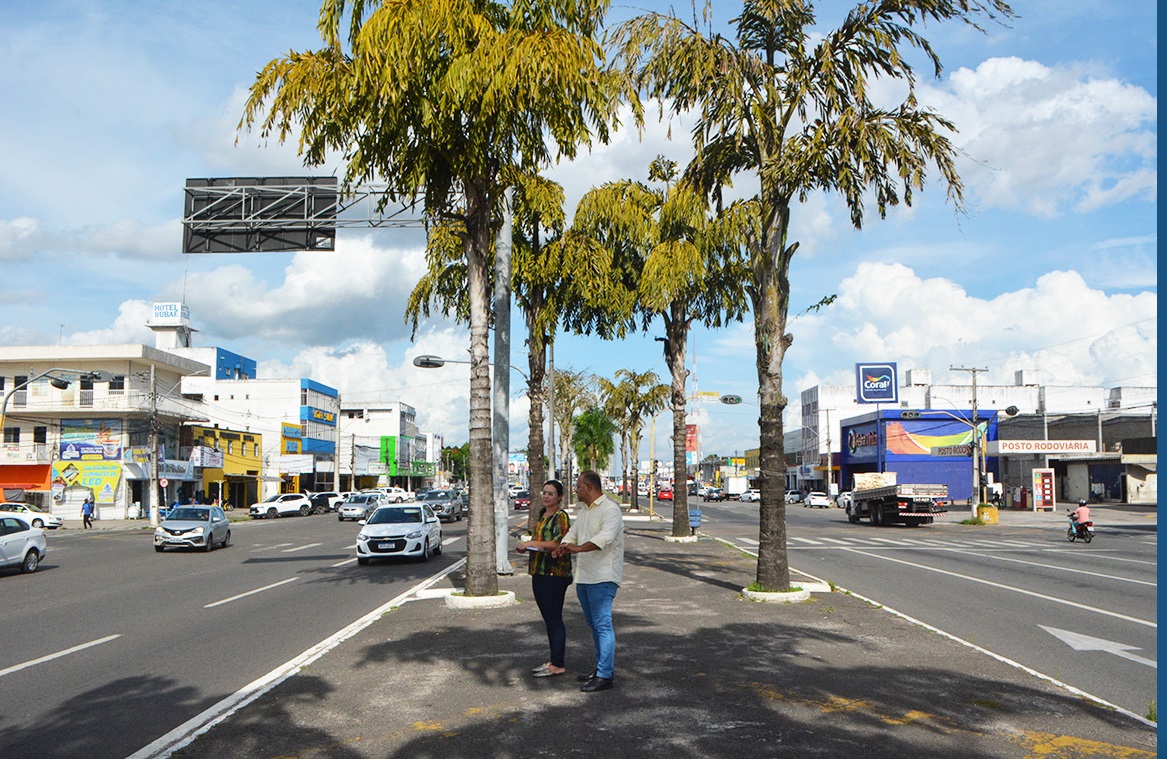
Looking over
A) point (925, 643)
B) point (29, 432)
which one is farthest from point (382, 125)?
point (29, 432)

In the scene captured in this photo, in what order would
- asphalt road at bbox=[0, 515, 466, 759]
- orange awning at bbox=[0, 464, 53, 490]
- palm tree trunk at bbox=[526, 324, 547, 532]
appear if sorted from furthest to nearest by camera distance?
orange awning at bbox=[0, 464, 53, 490], palm tree trunk at bbox=[526, 324, 547, 532], asphalt road at bbox=[0, 515, 466, 759]

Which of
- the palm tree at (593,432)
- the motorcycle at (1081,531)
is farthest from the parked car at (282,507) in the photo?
the motorcycle at (1081,531)

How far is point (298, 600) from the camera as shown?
50.3 ft

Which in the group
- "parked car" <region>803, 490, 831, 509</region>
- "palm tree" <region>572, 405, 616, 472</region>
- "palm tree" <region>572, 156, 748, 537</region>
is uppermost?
"palm tree" <region>572, 156, 748, 537</region>

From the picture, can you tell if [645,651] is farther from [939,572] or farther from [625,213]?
[625,213]

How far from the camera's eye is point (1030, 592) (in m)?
15.9

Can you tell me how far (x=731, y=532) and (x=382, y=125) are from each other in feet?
85.8

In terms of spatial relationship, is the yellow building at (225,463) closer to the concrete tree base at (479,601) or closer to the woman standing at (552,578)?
the concrete tree base at (479,601)

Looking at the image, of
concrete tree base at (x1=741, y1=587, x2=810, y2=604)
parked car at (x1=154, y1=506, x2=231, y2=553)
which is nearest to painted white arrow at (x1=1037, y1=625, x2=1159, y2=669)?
concrete tree base at (x1=741, y1=587, x2=810, y2=604)

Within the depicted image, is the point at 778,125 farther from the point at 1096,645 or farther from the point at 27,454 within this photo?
the point at 27,454

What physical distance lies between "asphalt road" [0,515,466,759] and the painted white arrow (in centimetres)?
872

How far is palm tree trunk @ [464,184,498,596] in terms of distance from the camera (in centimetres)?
1323

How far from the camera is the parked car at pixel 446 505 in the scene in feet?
148

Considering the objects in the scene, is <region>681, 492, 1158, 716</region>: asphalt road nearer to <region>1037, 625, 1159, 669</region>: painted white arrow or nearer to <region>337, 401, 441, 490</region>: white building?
<region>1037, 625, 1159, 669</region>: painted white arrow
